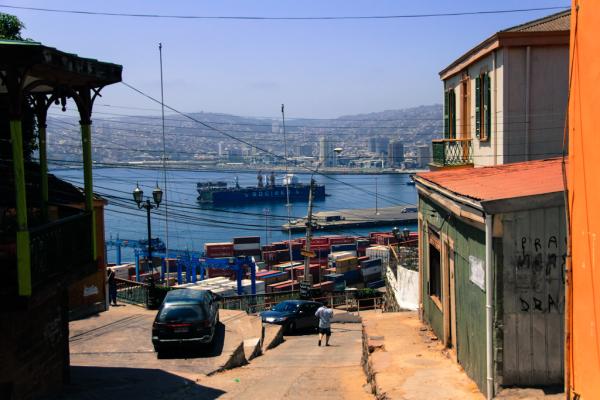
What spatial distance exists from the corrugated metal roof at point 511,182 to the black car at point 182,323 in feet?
18.6

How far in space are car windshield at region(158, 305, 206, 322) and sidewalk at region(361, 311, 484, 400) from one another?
365 cm

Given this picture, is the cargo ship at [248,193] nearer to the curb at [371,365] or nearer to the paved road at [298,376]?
the paved road at [298,376]

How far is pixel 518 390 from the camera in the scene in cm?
823

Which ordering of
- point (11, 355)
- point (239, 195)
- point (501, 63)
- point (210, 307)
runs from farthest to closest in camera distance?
point (239, 195), point (210, 307), point (501, 63), point (11, 355)

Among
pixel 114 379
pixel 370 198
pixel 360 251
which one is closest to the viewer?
pixel 114 379

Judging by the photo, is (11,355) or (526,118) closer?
(11,355)

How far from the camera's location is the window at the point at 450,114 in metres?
19.9

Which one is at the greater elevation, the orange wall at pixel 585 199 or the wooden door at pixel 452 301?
the orange wall at pixel 585 199

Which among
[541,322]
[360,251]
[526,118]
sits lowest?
[360,251]

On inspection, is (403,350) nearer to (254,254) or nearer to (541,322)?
(541,322)

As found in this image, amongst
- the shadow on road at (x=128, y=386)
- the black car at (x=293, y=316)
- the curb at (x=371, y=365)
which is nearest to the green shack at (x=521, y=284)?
the curb at (x=371, y=365)

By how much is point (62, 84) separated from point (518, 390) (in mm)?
7915

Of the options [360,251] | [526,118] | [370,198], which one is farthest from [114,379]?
[370,198]

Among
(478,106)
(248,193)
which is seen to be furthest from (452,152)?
(248,193)
